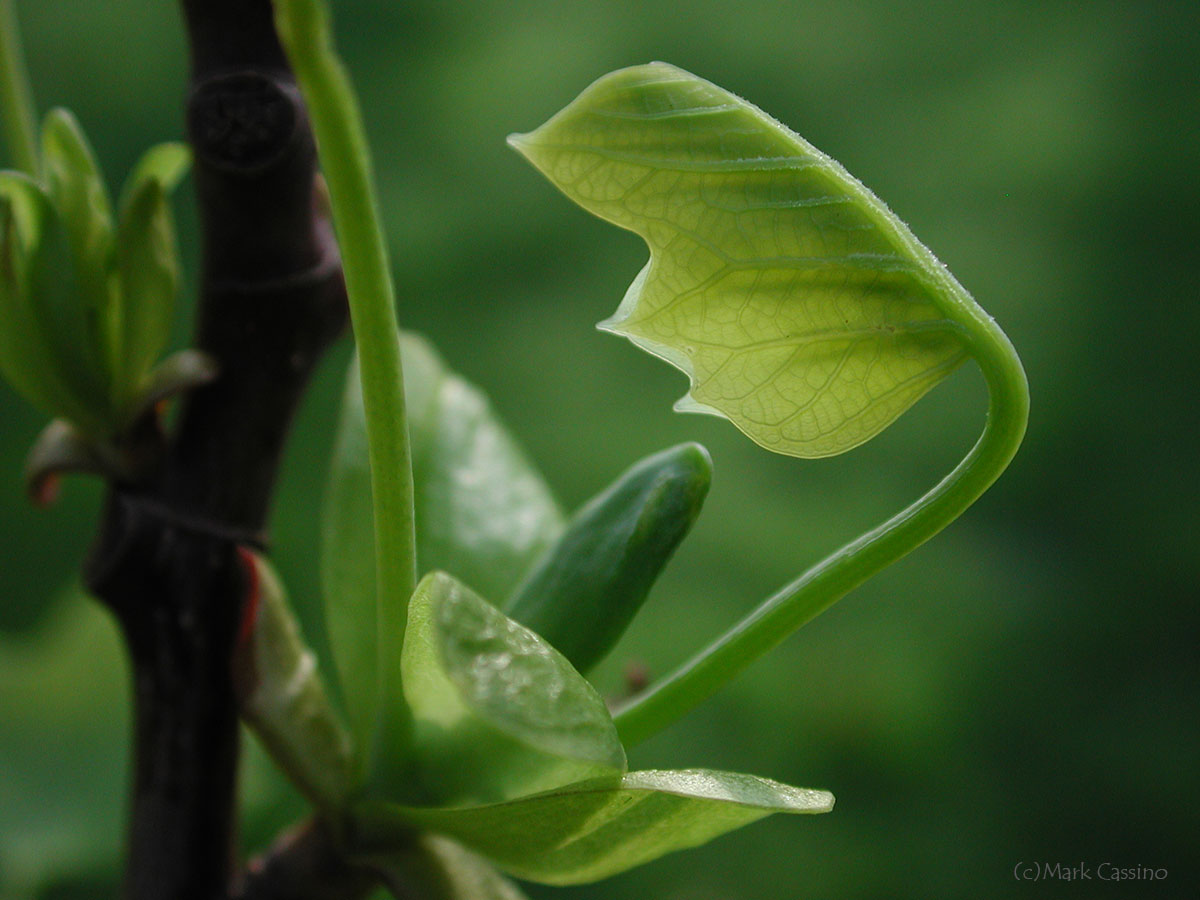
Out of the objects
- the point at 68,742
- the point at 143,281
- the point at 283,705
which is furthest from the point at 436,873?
the point at 68,742

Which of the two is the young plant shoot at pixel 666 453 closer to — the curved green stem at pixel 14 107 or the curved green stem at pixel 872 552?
the curved green stem at pixel 872 552

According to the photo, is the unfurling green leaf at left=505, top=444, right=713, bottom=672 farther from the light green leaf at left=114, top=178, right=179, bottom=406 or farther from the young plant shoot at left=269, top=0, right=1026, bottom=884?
the light green leaf at left=114, top=178, right=179, bottom=406

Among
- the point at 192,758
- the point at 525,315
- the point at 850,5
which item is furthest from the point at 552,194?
the point at 192,758

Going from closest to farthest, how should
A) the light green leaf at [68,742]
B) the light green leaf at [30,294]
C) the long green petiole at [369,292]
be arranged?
the long green petiole at [369,292]
the light green leaf at [30,294]
the light green leaf at [68,742]

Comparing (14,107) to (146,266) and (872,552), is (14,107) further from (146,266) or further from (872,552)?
(872,552)

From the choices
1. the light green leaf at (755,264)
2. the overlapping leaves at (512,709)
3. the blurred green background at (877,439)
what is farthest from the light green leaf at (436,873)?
the blurred green background at (877,439)
